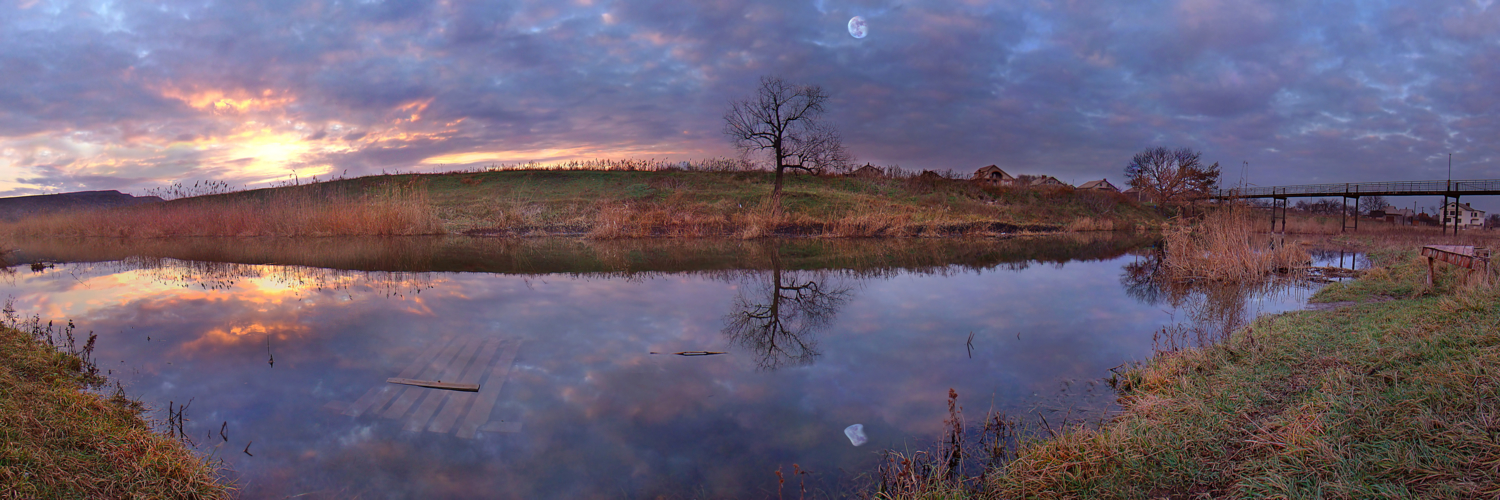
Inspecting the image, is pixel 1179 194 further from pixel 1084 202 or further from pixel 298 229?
pixel 298 229

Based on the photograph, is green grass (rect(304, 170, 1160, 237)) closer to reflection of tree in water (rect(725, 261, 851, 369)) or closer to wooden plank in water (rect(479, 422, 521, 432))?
reflection of tree in water (rect(725, 261, 851, 369))

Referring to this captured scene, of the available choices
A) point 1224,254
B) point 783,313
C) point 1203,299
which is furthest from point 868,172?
point 783,313

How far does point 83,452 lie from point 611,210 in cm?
2074

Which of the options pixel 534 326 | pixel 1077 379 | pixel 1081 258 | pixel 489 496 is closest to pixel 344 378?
pixel 534 326

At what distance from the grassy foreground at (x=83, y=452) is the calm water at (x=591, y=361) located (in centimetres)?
33

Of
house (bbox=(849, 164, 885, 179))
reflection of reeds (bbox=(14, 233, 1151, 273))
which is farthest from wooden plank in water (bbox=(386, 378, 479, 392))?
house (bbox=(849, 164, 885, 179))

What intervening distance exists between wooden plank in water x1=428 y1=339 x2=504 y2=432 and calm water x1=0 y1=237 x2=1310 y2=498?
2cm

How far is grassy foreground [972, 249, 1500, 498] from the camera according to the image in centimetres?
246

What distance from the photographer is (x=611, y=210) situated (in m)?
23.5

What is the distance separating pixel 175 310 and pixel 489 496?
7647 mm

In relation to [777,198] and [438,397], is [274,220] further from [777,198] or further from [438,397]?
[438,397]

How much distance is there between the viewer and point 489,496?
3.21 meters

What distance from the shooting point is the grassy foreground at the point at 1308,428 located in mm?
2455

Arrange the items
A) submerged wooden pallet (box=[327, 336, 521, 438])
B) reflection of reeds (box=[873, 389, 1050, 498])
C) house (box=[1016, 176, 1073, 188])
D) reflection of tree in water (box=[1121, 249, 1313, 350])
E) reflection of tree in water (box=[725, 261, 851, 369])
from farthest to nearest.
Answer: house (box=[1016, 176, 1073, 188]) < reflection of tree in water (box=[1121, 249, 1313, 350]) < reflection of tree in water (box=[725, 261, 851, 369]) < submerged wooden pallet (box=[327, 336, 521, 438]) < reflection of reeds (box=[873, 389, 1050, 498])
